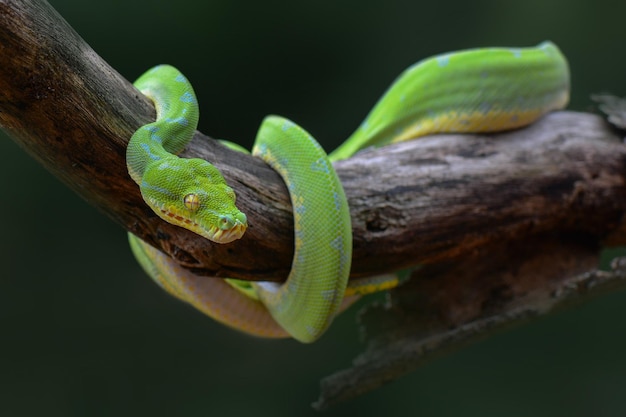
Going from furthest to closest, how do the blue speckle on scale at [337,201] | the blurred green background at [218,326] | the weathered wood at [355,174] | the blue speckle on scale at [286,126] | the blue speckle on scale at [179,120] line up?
the blurred green background at [218,326] → the blue speckle on scale at [286,126] → the blue speckle on scale at [337,201] → the blue speckle on scale at [179,120] → the weathered wood at [355,174]

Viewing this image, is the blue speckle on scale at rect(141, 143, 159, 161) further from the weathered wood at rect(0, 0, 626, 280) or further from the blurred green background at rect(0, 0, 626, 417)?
the blurred green background at rect(0, 0, 626, 417)

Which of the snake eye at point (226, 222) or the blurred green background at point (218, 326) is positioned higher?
the snake eye at point (226, 222)

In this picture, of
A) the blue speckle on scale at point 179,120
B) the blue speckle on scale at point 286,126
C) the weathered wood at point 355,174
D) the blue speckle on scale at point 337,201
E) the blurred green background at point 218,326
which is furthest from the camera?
the blurred green background at point 218,326

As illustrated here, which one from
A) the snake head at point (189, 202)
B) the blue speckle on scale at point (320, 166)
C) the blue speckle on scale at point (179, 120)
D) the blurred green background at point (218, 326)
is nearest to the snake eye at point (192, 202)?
the snake head at point (189, 202)

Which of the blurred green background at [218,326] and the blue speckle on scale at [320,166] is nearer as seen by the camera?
the blue speckle on scale at [320,166]

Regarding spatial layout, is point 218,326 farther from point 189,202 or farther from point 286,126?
point 189,202

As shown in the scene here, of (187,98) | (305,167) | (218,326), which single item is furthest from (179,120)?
(218,326)

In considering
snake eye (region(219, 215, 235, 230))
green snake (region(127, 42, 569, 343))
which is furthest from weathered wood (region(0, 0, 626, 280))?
snake eye (region(219, 215, 235, 230))

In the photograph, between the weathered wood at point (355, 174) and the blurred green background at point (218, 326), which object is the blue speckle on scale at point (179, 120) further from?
the blurred green background at point (218, 326)
